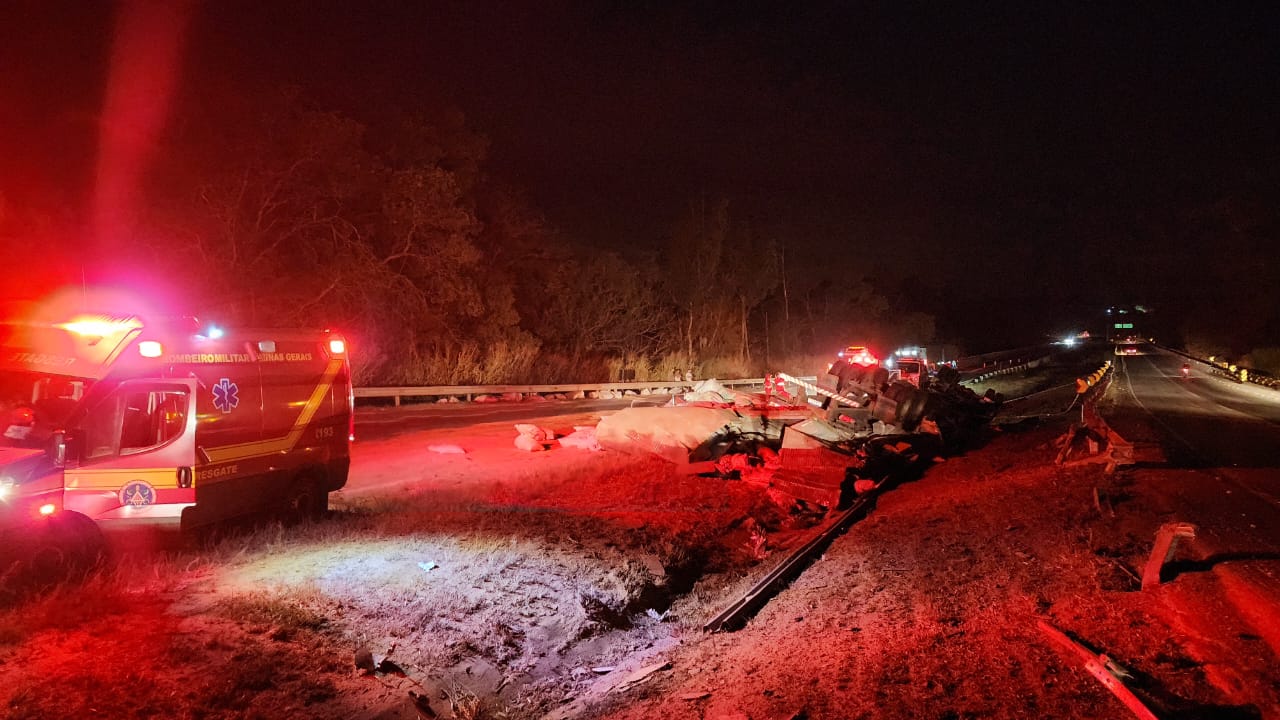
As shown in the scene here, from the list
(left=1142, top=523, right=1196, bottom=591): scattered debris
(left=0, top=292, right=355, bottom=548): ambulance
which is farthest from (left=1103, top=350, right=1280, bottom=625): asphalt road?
(left=0, top=292, right=355, bottom=548): ambulance

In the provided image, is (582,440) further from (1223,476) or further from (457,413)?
(1223,476)

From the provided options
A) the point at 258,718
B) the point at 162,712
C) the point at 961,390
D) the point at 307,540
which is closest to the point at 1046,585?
the point at 258,718

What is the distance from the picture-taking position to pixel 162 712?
4730 millimetres

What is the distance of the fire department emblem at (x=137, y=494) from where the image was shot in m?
7.39

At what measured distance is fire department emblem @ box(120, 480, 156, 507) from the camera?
7.39 metres

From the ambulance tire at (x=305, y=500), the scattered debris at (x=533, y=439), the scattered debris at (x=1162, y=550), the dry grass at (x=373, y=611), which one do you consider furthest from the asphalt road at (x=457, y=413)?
the scattered debris at (x=1162, y=550)

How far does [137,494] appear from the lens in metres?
7.48

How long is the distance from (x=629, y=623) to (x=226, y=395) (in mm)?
4844

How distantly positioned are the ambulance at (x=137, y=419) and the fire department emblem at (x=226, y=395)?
0.5 inches

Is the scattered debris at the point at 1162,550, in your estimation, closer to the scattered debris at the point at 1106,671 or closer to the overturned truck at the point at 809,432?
the scattered debris at the point at 1106,671

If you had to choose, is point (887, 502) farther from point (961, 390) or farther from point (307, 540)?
point (961, 390)

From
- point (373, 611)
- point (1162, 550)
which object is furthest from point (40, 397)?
point (1162, 550)

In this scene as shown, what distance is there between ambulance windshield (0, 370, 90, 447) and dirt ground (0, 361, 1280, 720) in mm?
1515

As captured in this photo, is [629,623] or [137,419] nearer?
[629,623]
